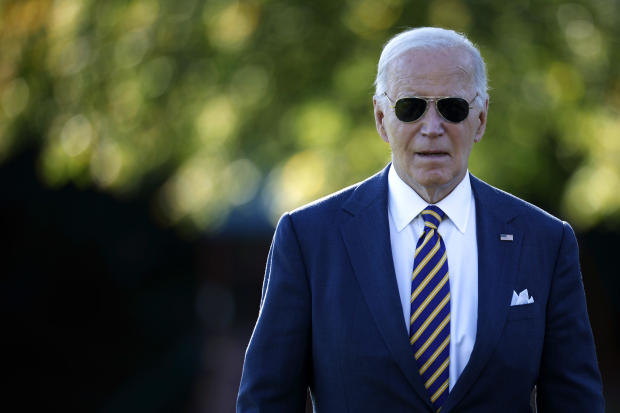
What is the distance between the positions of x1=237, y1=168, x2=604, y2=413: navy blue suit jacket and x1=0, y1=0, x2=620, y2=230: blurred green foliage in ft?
10.2

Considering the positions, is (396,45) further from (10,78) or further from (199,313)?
(199,313)

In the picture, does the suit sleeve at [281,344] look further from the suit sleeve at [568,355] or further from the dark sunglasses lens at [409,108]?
the suit sleeve at [568,355]

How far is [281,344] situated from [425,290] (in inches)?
18.8

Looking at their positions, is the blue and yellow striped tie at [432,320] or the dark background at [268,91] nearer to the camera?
the blue and yellow striped tie at [432,320]

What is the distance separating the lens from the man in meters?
2.71

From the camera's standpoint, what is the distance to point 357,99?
6.09m

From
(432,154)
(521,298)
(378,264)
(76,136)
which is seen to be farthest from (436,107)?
(76,136)

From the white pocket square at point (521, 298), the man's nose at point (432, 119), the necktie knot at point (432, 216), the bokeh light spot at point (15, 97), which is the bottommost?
the white pocket square at point (521, 298)

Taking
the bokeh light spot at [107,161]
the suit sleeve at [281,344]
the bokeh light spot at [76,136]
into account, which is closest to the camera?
the suit sleeve at [281,344]

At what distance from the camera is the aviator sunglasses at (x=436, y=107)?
2852 millimetres

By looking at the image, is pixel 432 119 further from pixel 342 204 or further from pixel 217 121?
pixel 217 121

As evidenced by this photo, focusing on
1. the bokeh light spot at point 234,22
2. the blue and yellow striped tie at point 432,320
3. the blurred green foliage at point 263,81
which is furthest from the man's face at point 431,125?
the bokeh light spot at point 234,22

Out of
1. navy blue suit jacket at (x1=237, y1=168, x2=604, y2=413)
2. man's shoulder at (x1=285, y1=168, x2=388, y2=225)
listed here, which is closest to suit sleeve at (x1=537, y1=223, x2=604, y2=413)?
navy blue suit jacket at (x1=237, y1=168, x2=604, y2=413)

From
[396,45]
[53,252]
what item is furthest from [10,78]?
[53,252]
